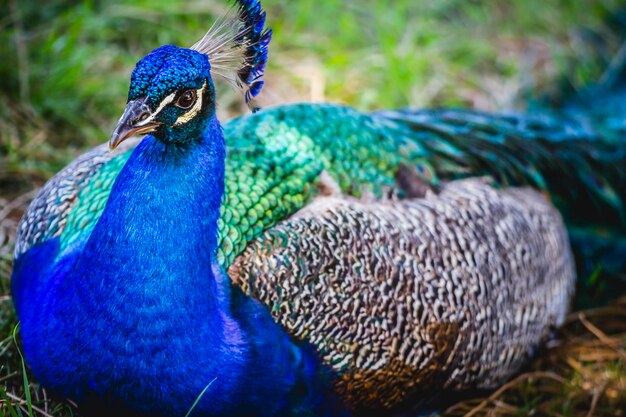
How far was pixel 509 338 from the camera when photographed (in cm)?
256

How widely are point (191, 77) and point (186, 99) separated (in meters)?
0.05

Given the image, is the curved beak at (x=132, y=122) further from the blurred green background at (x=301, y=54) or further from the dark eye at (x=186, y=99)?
the blurred green background at (x=301, y=54)

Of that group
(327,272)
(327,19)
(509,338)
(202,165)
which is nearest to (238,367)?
(327,272)

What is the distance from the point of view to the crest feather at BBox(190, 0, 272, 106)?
1859 mm

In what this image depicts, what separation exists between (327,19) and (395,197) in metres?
2.06

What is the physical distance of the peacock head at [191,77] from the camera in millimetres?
1715

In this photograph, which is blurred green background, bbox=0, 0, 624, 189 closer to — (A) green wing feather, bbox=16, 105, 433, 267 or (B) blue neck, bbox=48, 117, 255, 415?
(A) green wing feather, bbox=16, 105, 433, 267

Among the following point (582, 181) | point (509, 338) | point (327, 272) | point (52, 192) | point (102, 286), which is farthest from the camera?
point (582, 181)

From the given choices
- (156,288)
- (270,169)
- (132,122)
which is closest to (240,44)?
(132,122)

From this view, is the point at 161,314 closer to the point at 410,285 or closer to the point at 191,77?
the point at 191,77

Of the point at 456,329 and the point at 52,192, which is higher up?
the point at 52,192

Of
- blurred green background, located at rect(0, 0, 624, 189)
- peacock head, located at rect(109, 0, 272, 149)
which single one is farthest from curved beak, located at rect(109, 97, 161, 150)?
blurred green background, located at rect(0, 0, 624, 189)

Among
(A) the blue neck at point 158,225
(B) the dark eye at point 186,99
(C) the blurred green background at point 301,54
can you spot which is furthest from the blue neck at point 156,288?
(C) the blurred green background at point 301,54

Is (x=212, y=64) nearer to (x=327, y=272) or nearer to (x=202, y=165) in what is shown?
(x=202, y=165)
